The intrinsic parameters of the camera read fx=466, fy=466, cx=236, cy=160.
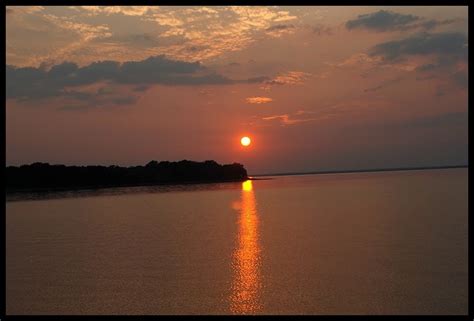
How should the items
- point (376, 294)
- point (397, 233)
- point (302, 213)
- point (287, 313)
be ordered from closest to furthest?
point (287, 313) → point (376, 294) → point (397, 233) → point (302, 213)

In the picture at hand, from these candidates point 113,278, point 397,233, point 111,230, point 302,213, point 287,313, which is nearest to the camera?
point 287,313

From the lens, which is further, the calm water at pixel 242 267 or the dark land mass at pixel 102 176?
the dark land mass at pixel 102 176

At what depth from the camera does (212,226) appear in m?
42.8

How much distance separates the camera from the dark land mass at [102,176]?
12388 centimetres

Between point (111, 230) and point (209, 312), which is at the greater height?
point (111, 230)

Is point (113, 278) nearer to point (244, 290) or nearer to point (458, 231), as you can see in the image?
point (244, 290)

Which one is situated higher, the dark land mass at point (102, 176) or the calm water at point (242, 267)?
the dark land mass at point (102, 176)

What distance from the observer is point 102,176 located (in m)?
147

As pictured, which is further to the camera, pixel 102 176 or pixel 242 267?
pixel 102 176

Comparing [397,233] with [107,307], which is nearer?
[107,307]

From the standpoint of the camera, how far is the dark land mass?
124m

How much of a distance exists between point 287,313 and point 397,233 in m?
21.5

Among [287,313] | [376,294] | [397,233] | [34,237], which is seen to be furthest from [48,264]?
[397,233]

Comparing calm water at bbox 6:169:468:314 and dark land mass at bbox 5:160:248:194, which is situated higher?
dark land mass at bbox 5:160:248:194
